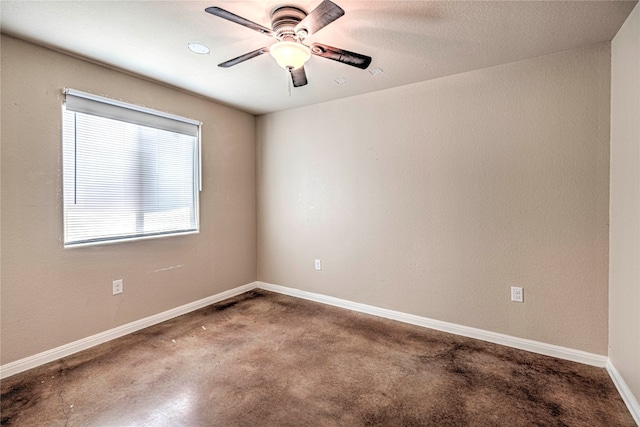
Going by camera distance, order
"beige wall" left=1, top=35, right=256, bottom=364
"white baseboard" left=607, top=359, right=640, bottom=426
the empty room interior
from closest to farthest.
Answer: "white baseboard" left=607, top=359, right=640, bottom=426 < the empty room interior < "beige wall" left=1, top=35, right=256, bottom=364

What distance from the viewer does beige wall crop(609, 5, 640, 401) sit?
171cm

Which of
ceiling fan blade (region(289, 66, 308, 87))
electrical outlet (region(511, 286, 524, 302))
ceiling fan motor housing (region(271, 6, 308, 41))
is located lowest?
electrical outlet (region(511, 286, 524, 302))

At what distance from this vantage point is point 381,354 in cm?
237

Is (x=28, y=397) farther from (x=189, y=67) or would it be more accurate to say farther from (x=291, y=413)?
(x=189, y=67)

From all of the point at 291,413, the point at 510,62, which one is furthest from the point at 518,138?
the point at 291,413

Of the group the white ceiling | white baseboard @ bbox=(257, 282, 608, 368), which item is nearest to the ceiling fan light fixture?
the white ceiling

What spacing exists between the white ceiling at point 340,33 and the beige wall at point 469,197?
0.32 meters

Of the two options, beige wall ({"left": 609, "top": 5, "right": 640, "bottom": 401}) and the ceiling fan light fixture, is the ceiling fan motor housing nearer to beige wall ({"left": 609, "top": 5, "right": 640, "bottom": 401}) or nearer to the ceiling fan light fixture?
the ceiling fan light fixture

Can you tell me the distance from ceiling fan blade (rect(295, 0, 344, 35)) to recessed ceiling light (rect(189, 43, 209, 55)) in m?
0.91

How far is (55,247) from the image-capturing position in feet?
7.51

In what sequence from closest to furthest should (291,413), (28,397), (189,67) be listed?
(291,413)
(28,397)
(189,67)

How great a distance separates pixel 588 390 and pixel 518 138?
181 centimetres

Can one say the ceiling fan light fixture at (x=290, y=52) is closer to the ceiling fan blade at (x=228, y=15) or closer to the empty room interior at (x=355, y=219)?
the empty room interior at (x=355, y=219)

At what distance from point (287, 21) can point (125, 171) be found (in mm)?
1980
